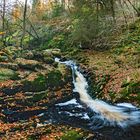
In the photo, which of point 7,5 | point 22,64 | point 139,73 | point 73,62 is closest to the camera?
point 139,73

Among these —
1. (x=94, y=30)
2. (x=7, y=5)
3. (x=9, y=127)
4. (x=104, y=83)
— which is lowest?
(x=9, y=127)

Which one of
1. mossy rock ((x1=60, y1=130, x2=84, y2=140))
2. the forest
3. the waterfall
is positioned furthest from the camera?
the waterfall

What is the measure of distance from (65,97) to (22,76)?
14.5 ft

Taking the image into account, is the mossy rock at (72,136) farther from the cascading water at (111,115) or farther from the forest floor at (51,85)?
the cascading water at (111,115)

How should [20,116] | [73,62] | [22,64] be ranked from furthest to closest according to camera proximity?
1. [73,62]
2. [22,64]
3. [20,116]

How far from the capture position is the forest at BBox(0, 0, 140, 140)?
460 inches

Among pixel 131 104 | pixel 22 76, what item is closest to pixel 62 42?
pixel 22 76

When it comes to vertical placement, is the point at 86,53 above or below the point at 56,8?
below

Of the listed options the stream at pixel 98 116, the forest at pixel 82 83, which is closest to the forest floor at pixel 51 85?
the forest at pixel 82 83

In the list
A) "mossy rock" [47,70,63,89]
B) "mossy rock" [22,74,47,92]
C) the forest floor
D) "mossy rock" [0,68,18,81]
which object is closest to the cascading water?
the forest floor

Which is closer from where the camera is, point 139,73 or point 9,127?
point 9,127

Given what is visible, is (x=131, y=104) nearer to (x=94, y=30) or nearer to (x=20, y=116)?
(x=20, y=116)

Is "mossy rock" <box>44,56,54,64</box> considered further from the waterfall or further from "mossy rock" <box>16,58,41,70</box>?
the waterfall

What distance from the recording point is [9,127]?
11984 millimetres
